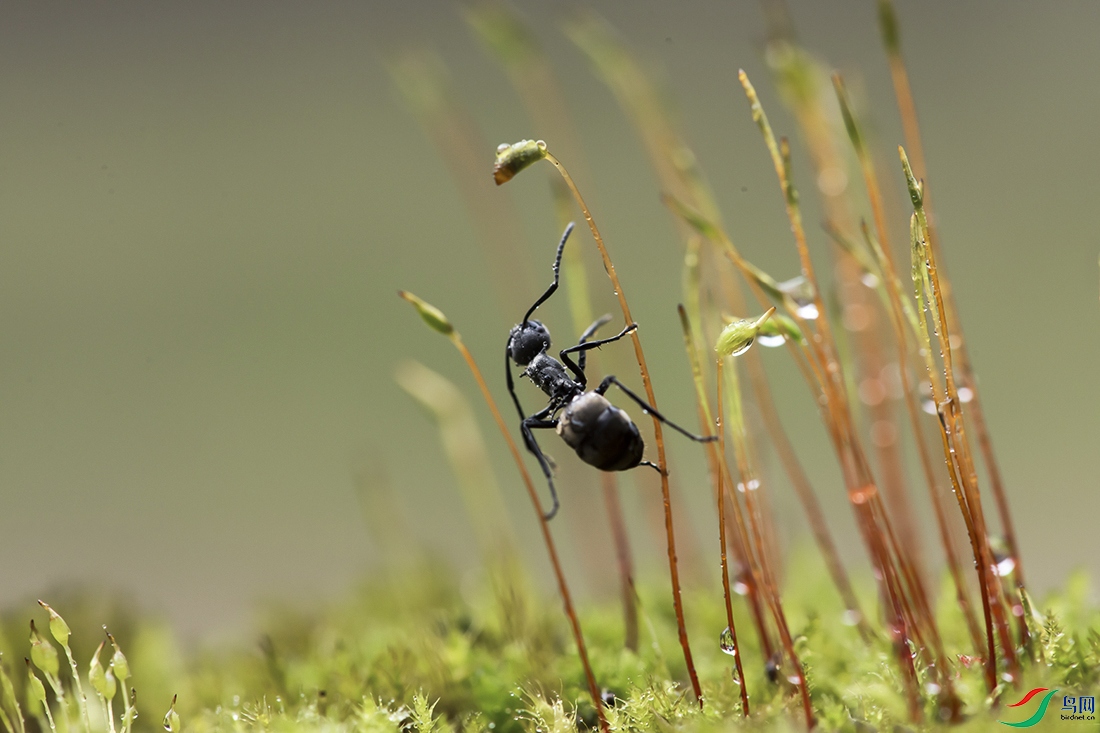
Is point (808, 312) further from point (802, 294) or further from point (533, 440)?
point (533, 440)

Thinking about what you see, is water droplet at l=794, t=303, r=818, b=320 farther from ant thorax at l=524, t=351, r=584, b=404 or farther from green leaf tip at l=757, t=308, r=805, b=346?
ant thorax at l=524, t=351, r=584, b=404

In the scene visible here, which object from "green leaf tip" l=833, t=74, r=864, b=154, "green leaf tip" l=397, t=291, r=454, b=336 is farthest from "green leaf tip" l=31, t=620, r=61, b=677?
"green leaf tip" l=833, t=74, r=864, b=154

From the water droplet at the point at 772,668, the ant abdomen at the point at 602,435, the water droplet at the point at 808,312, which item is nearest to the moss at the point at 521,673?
the water droplet at the point at 772,668

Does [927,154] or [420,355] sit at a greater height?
[927,154]

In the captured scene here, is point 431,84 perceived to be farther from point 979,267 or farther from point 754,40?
point 979,267

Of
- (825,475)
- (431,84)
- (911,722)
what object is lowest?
(825,475)

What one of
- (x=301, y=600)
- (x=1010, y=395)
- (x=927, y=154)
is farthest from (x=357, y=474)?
(x=927, y=154)

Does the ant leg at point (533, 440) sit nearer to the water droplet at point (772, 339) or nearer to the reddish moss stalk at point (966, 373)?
the water droplet at point (772, 339)

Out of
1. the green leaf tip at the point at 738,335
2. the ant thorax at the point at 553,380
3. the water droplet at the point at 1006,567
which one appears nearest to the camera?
the green leaf tip at the point at 738,335
